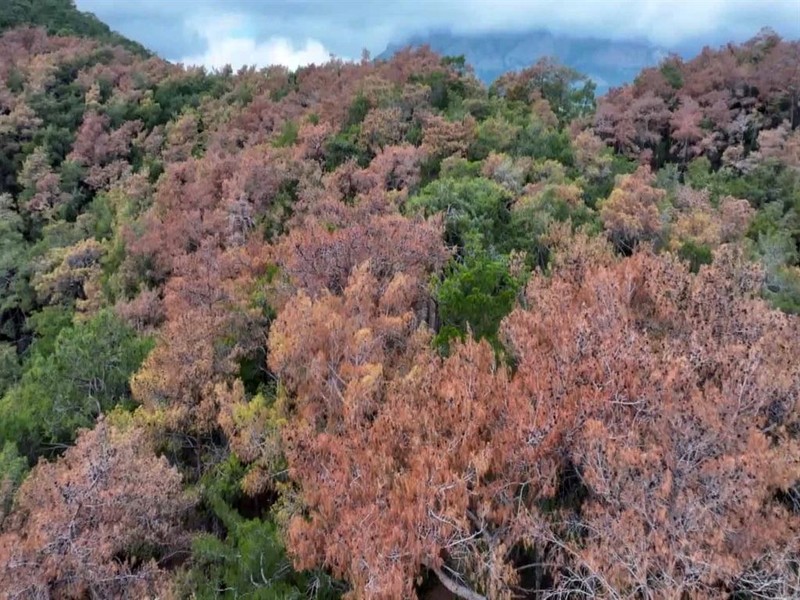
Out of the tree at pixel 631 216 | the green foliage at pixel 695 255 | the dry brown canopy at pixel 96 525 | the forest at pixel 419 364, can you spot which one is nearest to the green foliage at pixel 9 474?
the forest at pixel 419 364

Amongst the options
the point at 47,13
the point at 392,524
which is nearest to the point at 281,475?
the point at 392,524

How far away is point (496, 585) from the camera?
27.0 feet

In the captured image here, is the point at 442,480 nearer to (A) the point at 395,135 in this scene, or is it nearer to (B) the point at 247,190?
(B) the point at 247,190

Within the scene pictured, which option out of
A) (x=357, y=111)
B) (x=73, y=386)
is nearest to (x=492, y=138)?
(x=357, y=111)

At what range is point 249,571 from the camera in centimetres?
1078

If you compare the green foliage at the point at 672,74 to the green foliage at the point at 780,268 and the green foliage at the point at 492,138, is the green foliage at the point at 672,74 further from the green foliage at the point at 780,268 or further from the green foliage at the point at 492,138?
the green foliage at the point at 780,268

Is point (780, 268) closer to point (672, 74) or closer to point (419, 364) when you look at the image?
point (419, 364)

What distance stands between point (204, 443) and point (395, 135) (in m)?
18.0

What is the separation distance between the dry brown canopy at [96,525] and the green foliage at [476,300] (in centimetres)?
668

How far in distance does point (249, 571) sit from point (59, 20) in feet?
214

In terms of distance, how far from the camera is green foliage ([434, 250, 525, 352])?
14.7 m

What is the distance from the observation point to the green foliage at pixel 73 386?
1595 centimetres

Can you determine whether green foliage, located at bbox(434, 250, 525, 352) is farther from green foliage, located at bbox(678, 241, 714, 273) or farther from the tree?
green foliage, located at bbox(678, 241, 714, 273)

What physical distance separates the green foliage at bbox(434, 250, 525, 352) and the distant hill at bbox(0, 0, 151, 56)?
5381 centimetres
